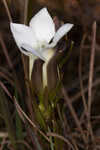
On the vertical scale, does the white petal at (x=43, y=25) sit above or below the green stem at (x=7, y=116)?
above

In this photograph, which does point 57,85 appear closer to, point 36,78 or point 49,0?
point 36,78

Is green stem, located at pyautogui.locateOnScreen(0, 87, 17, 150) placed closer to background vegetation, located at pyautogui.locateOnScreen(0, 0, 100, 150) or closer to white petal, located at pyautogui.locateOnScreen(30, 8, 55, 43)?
background vegetation, located at pyautogui.locateOnScreen(0, 0, 100, 150)

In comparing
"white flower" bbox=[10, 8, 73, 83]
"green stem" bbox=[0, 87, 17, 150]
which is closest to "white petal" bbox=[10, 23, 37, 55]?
"white flower" bbox=[10, 8, 73, 83]

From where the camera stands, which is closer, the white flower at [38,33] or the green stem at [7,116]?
the white flower at [38,33]

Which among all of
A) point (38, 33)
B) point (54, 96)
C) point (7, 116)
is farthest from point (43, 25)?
point (7, 116)

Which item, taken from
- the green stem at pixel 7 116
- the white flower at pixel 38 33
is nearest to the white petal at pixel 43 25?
the white flower at pixel 38 33

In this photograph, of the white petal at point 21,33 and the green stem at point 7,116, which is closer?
the white petal at point 21,33

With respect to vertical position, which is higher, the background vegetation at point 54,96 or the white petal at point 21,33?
the white petal at point 21,33

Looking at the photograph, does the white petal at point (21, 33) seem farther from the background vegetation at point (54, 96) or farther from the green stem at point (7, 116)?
the green stem at point (7, 116)

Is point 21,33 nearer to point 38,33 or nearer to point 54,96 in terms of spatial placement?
point 38,33
